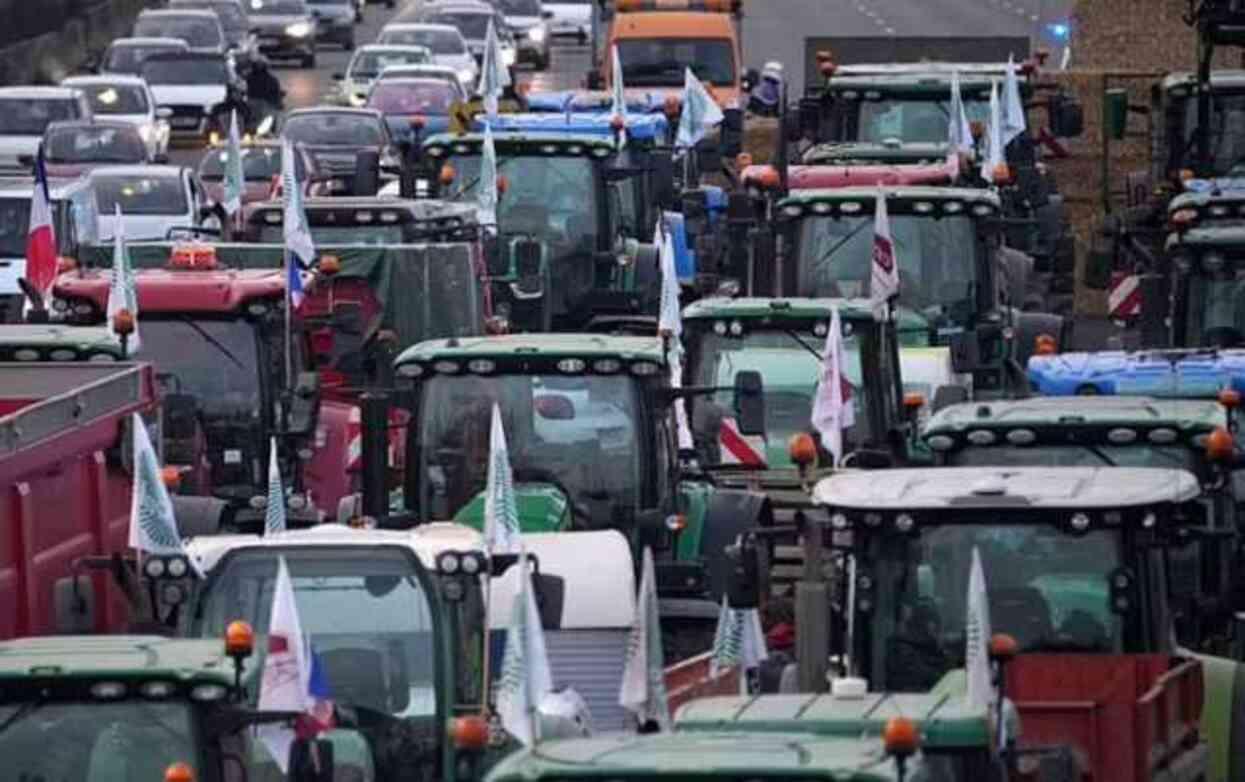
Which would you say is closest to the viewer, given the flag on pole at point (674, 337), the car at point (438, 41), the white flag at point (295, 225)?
Result: the flag on pole at point (674, 337)

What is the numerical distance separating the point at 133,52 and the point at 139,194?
18.9 metres

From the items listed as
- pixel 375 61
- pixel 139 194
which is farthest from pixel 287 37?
pixel 139 194

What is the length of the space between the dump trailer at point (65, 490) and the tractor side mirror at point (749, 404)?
323 centimetres

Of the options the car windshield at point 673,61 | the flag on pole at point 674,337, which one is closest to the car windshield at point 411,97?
the car windshield at point 673,61

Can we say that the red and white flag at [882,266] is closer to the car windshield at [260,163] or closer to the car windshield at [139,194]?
the car windshield at [139,194]

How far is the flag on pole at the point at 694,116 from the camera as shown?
1660 inches

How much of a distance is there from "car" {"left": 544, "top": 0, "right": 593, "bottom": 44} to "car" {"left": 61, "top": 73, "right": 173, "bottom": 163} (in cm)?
2409

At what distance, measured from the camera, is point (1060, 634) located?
16797 mm

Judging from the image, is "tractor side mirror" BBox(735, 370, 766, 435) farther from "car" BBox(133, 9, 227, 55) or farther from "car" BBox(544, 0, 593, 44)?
"car" BBox(544, 0, 593, 44)

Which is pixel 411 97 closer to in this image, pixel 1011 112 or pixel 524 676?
pixel 1011 112

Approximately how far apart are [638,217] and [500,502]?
19424 mm

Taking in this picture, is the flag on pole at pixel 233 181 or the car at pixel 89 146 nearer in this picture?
the flag on pole at pixel 233 181

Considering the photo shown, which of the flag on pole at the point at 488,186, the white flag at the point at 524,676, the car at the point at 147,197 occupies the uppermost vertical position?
the white flag at the point at 524,676

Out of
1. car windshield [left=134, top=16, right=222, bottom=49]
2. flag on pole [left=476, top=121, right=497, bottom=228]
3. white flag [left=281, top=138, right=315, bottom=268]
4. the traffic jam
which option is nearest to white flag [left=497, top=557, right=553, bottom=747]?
the traffic jam
